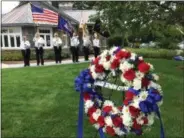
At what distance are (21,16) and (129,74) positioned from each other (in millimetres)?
8395

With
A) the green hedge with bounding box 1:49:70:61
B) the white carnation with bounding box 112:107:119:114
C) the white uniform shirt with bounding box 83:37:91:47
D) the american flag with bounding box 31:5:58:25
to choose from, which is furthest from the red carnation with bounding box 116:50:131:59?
the white uniform shirt with bounding box 83:37:91:47

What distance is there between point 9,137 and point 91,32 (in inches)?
296

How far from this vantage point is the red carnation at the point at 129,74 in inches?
155

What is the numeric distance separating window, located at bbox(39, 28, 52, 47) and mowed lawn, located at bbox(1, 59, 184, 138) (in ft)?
3.37

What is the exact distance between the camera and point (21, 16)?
11.8m

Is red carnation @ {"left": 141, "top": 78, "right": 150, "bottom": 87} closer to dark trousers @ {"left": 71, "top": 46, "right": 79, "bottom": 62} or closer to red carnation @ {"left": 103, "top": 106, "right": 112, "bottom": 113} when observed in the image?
red carnation @ {"left": 103, "top": 106, "right": 112, "bottom": 113}

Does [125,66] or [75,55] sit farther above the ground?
[125,66]

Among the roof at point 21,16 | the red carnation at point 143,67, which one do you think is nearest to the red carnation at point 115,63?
the red carnation at point 143,67

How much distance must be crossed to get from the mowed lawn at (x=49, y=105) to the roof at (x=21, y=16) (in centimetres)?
157

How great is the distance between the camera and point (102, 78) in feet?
14.0

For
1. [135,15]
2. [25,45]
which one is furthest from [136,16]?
[25,45]

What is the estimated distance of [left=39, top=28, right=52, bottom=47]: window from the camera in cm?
1170

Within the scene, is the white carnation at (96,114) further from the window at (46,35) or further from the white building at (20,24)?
the window at (46,35)

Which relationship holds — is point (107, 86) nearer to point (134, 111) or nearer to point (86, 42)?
point (134, 111)
